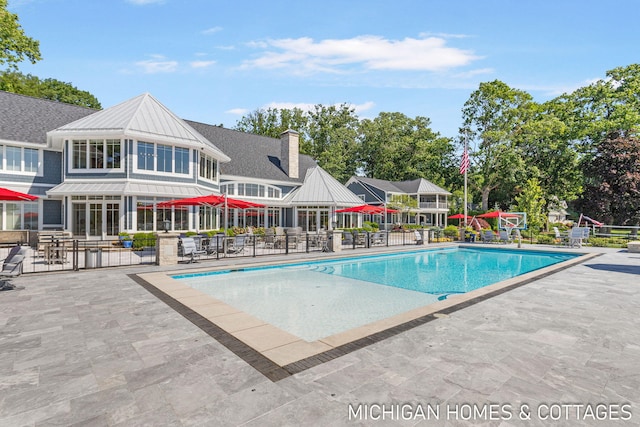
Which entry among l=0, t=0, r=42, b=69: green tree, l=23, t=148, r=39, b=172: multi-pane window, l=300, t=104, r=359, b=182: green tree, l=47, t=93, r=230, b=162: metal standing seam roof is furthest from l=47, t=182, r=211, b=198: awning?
l=300, t=104, r=359, b=182: green tree

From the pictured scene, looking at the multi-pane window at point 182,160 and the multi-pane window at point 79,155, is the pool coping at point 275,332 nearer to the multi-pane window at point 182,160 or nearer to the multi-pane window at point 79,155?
the multi-pane window at point 182,160

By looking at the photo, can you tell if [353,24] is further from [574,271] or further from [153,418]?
[153,418]

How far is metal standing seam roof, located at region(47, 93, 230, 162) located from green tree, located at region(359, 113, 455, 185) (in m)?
38.3

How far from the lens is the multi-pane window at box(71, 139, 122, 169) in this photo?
735 inches

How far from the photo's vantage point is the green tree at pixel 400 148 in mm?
52812

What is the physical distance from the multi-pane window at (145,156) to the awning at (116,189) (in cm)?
112

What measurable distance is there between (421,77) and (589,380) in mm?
18228

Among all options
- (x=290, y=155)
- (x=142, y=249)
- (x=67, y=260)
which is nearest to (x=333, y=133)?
(x=290, y=155)

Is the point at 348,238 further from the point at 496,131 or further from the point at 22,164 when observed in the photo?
the point at 496,131

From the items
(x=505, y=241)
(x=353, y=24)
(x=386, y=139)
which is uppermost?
(x=386, y=139)

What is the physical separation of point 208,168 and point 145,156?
16.4ft

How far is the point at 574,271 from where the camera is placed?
1227 cm

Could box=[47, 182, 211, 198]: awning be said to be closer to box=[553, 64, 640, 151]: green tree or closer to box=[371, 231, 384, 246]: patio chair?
box=[371, 231, 384, 246]: patio chair

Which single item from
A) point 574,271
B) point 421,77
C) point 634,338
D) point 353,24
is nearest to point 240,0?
point 353,24
